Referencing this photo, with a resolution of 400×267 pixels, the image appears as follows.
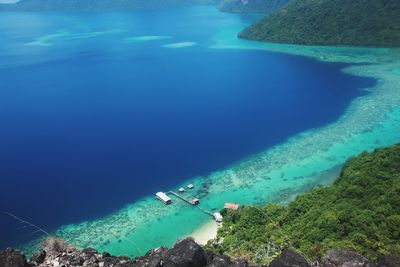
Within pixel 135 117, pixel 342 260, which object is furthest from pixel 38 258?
pixel 135 117

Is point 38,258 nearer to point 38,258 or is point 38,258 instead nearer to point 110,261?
point 38,258

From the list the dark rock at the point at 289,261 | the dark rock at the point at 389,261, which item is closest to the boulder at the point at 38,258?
the dark rock at the point at 289,261

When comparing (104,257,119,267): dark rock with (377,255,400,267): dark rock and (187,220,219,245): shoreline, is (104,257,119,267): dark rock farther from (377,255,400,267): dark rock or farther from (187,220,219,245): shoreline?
(187,220,219,245): shoreline

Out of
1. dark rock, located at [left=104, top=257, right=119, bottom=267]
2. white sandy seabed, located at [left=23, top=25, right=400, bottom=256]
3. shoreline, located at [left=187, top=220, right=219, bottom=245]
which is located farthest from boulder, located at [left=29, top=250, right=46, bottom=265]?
shoreline, located at [left=187, top=220, right=219, bottom=245]

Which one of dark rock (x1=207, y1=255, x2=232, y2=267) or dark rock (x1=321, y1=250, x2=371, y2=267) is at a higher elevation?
dark rock (x1=207, y1=255, x2=232, y2=267)

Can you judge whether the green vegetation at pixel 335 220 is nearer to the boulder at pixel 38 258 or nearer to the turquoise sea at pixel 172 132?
the turquoise sea at pixel 172 132

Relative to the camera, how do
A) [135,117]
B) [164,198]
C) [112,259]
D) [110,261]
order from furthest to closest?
[135,117] → [164,198] → [112,259] → [110,261]

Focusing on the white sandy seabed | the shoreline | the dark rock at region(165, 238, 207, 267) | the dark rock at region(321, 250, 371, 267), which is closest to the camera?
the dark rock at region(165, 238, 207, 267)
